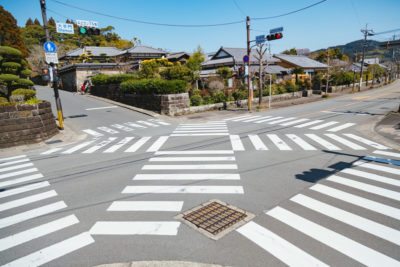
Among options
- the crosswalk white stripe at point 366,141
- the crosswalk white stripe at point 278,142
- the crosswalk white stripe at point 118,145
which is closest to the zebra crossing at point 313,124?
the crosswalk white stripe at point 366,141

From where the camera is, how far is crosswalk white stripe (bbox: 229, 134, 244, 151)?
10.3 meters

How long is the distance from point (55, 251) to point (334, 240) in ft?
16.1

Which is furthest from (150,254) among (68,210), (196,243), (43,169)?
(43,169)

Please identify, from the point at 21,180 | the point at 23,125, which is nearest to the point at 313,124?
the point at 21,180

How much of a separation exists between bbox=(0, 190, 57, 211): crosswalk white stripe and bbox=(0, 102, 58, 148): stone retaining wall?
7.37 metres

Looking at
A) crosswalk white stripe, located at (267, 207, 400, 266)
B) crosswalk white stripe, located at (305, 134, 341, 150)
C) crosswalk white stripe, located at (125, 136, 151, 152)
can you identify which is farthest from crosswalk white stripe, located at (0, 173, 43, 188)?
crosswalk white stripe, located at (305, 134, 341, 150)

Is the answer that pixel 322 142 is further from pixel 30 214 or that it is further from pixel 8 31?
pixel 8 31

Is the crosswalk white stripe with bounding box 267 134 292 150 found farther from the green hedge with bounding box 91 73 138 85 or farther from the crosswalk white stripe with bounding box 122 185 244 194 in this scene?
the green hedge with bounding box 91 73 138 85

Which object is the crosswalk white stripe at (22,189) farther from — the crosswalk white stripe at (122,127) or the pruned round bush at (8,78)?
the pruned round bush at (8,78)

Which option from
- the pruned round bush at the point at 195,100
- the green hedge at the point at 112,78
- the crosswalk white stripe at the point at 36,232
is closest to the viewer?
the crosswalk white stripe at the point at 36,232

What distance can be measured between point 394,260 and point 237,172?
434 cm

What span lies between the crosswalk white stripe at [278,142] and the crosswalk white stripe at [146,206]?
20.2 feet

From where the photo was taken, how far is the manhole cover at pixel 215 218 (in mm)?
4668

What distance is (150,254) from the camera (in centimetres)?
402
